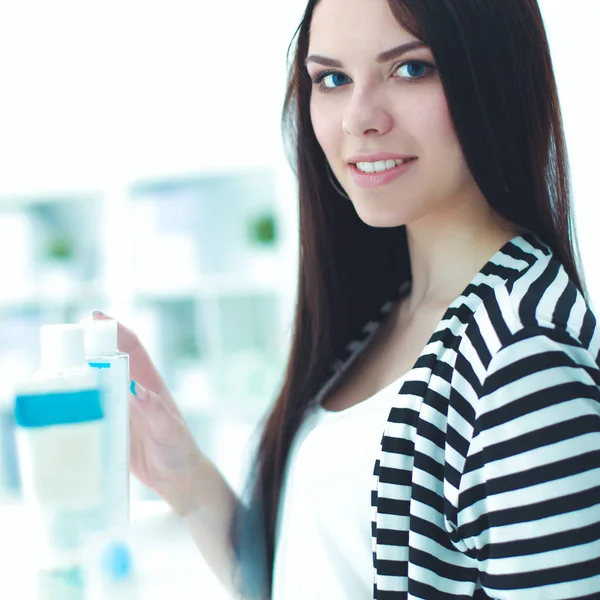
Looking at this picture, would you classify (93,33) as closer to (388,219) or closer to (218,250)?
(218,250)

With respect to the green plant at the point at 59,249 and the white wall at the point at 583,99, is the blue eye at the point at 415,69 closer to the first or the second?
the white wall at the point at 583,99

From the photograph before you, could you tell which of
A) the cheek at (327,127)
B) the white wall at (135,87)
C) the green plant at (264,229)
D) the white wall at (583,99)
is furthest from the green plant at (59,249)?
the cheek at (327,127)

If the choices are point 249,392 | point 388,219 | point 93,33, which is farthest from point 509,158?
point 93,33

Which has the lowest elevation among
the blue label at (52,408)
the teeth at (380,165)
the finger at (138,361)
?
the finger at (138,361)

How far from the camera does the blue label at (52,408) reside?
452 millimetres

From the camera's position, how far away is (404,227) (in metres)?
0.88

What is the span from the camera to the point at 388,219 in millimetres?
674

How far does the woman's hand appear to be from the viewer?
766mm

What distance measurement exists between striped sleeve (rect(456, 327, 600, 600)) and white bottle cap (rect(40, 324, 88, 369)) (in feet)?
0.95

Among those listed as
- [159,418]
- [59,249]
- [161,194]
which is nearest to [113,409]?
[159,418]

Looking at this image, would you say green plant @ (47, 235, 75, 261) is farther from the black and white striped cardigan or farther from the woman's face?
the black and white striped cardigan

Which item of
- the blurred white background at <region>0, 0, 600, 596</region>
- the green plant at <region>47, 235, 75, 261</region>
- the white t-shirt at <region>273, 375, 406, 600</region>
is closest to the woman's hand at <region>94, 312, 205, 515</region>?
the white t-shirt at <region>273, 375, 406, 600</region>

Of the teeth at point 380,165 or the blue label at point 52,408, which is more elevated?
the teeth at point 380,165

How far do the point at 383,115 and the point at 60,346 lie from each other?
34 centimetres
